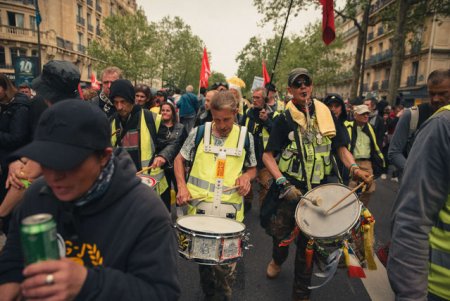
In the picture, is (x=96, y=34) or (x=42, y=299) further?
(x=96, y=34)

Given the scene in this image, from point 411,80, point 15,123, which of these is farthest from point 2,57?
point 411,80

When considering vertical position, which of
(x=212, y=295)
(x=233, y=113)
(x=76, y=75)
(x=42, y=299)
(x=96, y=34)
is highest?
(x=96, y=34)

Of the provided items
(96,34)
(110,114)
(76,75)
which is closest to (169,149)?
(110,114)

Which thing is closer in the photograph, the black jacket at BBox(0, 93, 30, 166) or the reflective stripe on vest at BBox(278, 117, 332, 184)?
the black jacket at BBox(0, 93, 30, 166)

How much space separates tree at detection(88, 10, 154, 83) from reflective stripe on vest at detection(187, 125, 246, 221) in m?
31.2

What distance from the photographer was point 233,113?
294 cm

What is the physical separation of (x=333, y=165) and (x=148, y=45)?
109 ft

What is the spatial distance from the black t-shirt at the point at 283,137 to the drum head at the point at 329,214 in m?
0.64

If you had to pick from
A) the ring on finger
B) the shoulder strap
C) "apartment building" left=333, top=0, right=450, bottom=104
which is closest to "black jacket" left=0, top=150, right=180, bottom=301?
the ring on finger

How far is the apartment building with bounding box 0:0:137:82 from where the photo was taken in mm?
33750

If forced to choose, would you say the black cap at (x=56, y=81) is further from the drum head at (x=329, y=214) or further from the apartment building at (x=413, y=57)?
the apartment building at (x=413, y=57)

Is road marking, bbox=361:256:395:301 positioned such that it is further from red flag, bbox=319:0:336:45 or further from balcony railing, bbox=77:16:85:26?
balcony railing, bbox=77:16:85:26

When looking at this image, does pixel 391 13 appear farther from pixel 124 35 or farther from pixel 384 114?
pixel 124 35

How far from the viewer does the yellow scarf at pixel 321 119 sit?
10.2 feet
